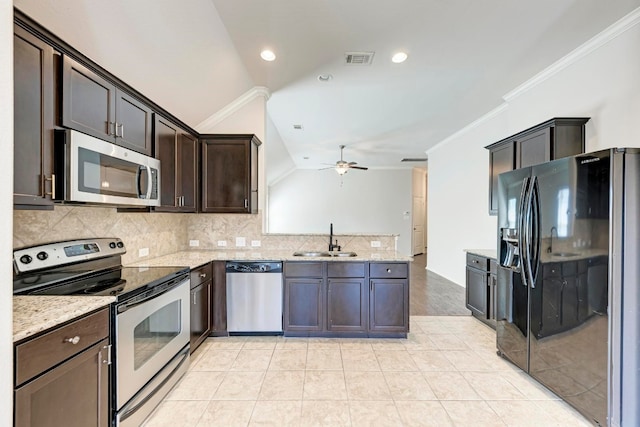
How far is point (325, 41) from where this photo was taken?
2672mm

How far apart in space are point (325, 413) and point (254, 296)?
57.4 inches

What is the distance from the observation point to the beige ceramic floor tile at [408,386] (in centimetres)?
216

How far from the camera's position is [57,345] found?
125cm

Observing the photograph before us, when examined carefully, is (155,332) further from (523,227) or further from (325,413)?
(523,227)

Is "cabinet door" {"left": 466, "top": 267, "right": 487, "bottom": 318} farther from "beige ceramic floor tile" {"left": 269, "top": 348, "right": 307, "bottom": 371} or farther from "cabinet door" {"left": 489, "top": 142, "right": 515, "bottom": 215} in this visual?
"beige ceramic floor tile" {"left": 269, "top": 348, "right": 307, "bottom": 371}

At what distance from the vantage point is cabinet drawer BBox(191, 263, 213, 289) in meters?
2.66

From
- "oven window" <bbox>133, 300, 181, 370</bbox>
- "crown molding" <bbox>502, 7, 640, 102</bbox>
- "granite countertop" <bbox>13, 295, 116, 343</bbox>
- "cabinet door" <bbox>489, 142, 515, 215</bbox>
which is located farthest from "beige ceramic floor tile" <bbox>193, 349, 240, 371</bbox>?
"crown molding" <bbox>502, 7, 640, 102</bbox>

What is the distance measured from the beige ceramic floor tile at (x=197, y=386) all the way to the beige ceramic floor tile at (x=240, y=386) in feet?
0.19

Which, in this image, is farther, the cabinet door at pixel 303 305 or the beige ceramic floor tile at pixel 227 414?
the cabinet door at pixel 303 305

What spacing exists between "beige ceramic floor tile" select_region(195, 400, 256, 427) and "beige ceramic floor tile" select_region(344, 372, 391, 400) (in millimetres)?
761

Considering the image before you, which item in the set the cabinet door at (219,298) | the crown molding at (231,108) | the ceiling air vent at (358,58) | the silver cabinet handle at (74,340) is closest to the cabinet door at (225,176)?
the crown molding at (231,108)

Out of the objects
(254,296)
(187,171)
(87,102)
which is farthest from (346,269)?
(87,102)

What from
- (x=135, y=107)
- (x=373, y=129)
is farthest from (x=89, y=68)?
(x=373, y=129)
